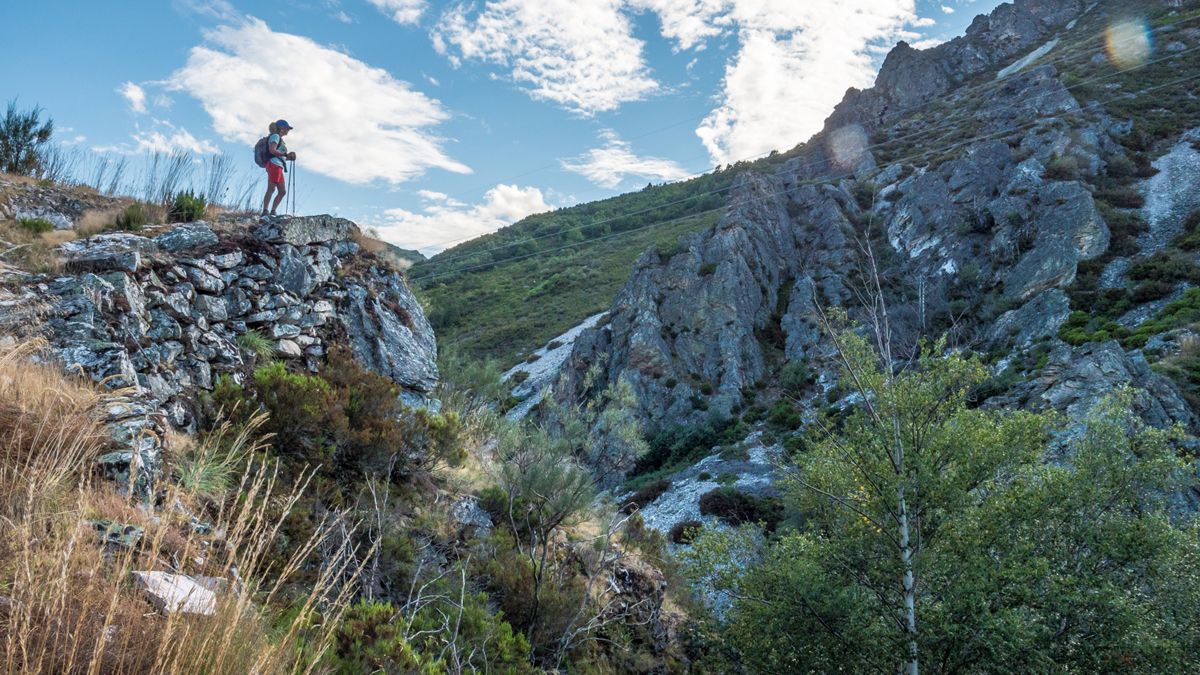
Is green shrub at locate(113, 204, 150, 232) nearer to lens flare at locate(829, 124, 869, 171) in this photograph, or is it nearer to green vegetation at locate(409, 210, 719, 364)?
green vegetation at locate(409, 210, 719, 364)

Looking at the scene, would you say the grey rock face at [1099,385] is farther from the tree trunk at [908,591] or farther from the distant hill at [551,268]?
the distant hill at [551,268]

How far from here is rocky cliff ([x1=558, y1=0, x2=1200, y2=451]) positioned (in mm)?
23000

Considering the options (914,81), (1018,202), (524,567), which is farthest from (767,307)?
(914,81)

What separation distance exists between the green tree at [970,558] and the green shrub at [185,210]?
402 inches

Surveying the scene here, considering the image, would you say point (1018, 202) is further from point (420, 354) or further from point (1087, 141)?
point (420, 354)

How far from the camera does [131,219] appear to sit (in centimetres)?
829

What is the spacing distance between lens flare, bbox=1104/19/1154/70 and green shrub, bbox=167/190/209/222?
66.9 meters

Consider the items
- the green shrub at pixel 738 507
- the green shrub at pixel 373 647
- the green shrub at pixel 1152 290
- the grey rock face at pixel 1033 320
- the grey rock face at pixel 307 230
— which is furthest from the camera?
the grey rock face at pixel 1033 320

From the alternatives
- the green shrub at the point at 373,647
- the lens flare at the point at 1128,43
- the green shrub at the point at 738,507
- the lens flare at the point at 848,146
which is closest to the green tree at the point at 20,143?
the green shrub at the point at 373,647

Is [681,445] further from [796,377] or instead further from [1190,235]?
[1190,235]

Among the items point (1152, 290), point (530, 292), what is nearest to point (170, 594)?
point (1152, 290)

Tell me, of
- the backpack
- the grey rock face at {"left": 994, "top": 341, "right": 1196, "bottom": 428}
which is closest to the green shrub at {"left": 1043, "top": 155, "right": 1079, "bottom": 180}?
the grey rock face at {"left": 994, "top": 341, "right": 1196, "bottom": 428}

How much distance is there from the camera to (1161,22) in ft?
178

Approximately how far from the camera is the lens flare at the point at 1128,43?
49125 mm
